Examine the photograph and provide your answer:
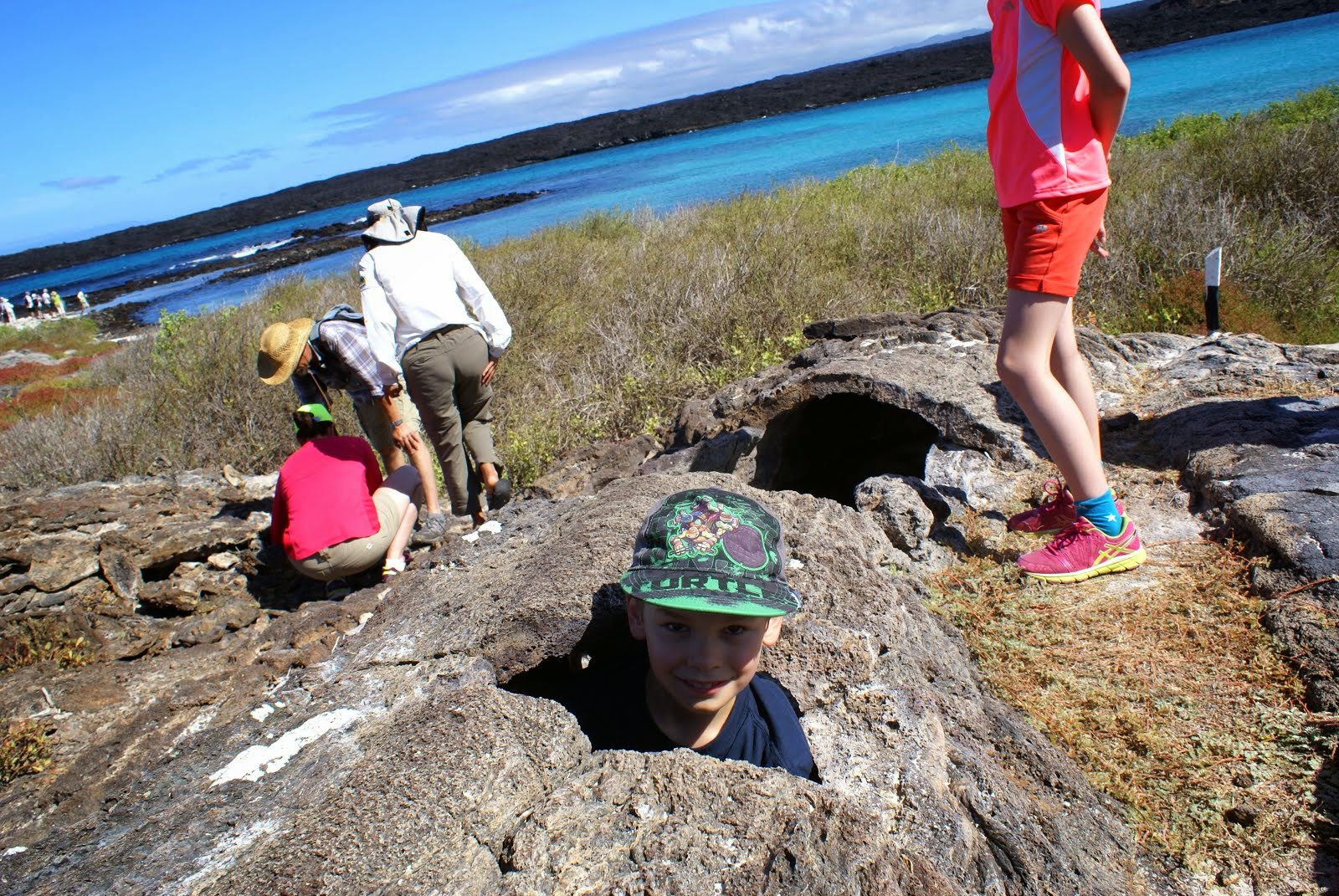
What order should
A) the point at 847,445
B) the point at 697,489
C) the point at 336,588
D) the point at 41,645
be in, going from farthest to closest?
the point at 847,445, the point at 336,588, the point at 41,645, the point at 697,489

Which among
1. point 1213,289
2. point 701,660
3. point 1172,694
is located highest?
point 701,660

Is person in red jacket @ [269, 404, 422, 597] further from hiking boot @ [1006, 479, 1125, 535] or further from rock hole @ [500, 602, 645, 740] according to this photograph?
hiking boot @ [1006, 479, 1125, 535]

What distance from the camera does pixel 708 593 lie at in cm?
160

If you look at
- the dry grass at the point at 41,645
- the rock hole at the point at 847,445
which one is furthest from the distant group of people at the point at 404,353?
the rock hole at the point at 847,445

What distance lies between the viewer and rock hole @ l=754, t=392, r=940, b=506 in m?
5.30

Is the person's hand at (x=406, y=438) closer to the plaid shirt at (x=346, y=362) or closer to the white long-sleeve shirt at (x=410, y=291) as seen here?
the plaid shirt at (x=346, y=362)

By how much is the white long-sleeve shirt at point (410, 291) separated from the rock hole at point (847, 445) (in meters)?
2.20

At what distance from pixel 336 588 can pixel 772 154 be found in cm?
3924

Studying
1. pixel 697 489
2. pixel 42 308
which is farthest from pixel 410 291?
pixel 42 308

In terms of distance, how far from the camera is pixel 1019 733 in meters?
2.03

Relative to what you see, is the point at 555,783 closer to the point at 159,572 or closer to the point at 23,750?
the point at 23,750

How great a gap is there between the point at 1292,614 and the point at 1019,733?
1.07 meters

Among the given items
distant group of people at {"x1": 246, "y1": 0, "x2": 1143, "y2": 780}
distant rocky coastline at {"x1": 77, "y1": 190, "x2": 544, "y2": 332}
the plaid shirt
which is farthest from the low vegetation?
distant rocky coastline at {"x1": 77, "y1": 190, "x2": 544, "y2": 332}

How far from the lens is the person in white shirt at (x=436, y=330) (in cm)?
471
